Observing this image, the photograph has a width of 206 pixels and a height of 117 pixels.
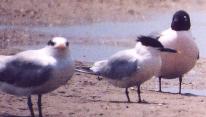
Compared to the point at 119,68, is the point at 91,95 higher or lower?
lower

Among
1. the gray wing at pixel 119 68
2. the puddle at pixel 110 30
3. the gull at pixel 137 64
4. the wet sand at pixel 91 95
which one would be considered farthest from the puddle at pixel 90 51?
the gull at pixel 137 64

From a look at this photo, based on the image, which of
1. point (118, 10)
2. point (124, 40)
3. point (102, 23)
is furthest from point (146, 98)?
point (118, 10)

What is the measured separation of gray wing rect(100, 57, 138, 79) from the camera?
11031 mm

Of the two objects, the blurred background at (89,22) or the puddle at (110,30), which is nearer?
the puddle at (110,30)

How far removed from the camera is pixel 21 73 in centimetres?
934

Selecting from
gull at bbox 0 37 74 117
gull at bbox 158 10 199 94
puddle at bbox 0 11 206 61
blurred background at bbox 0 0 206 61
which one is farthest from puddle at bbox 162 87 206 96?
gull at bbox 0 37 74 117

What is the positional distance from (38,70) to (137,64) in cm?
214

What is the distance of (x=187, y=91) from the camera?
1302 cm

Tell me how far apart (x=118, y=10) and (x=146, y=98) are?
12965mm

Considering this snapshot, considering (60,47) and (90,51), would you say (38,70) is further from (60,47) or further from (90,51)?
(90,51)

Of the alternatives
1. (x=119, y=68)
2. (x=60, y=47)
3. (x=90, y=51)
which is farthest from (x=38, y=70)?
(x=90, y=51)

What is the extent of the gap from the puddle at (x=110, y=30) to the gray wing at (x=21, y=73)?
716cm

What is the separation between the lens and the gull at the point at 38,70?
9.10 m

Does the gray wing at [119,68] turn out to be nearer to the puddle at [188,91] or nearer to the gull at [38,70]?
the puddle at [188,91]
